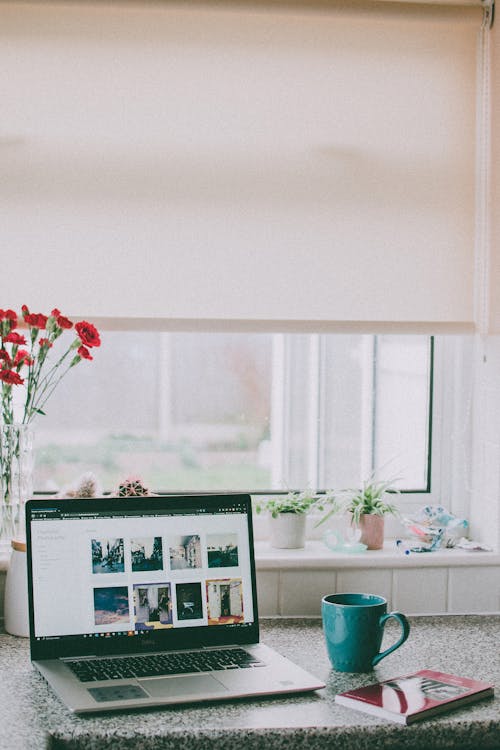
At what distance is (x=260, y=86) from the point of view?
1988mm

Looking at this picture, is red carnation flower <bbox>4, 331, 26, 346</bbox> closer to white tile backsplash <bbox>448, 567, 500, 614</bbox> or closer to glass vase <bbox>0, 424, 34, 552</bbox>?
glass vase <bbox>0, 424, 34, 552</bbox>

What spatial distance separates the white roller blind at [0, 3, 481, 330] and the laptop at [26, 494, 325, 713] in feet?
1.62

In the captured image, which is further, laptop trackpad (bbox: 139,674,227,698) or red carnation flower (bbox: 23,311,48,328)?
red carnation flower (bbox: 23,311,48,328)

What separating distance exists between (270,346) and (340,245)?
356 mm

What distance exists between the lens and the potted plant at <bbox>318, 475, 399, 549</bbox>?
2.03m

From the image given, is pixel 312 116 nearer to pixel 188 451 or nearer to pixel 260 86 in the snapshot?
pixel 260 86

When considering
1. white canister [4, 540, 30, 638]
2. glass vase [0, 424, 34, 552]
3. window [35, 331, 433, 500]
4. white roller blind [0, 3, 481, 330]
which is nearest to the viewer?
white canister [4, 540, 30, 638]

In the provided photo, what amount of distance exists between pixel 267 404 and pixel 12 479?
68 cm

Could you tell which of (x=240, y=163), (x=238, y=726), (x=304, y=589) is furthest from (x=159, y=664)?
(x=240, y=163)

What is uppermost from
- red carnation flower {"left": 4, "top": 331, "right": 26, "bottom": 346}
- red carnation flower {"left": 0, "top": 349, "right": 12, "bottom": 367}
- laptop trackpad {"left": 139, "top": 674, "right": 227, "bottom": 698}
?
red carnation flower {"left": 4, "top": 331, "right": 26, "bottom": 346}

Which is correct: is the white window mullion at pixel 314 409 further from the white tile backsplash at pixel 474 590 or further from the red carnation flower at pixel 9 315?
the red carnation flower at pixel 9 315

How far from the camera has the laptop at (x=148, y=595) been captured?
145cm

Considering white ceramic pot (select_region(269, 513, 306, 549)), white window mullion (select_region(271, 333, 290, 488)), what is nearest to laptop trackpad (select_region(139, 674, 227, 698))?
white ceramic pot (select_region(269, 513, 306, 549))

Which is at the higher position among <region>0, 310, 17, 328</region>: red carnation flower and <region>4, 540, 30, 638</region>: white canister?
<region>0, 310, 17, 328</region>: red carnation flower
